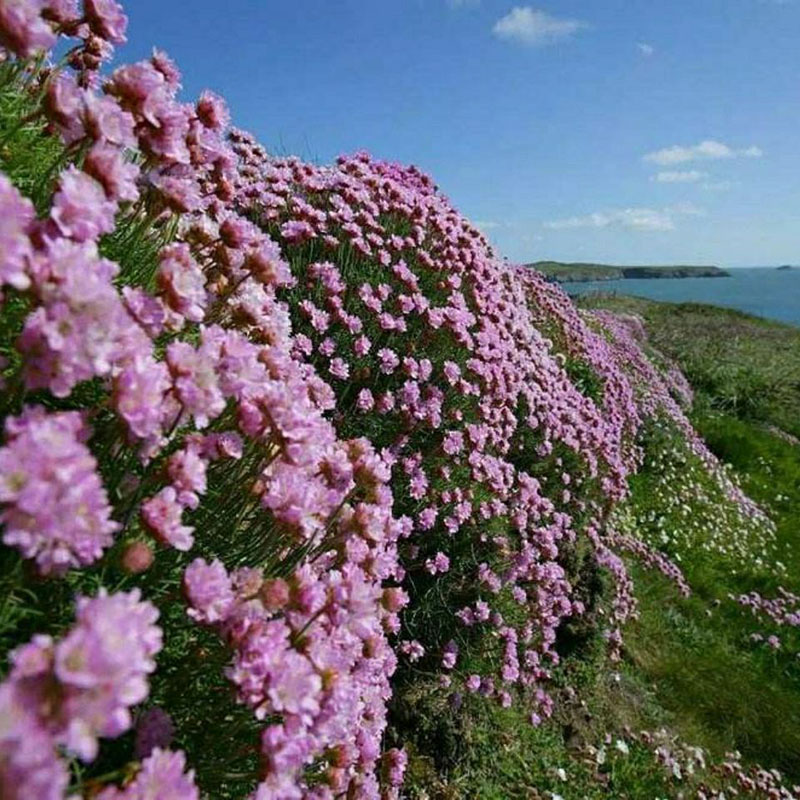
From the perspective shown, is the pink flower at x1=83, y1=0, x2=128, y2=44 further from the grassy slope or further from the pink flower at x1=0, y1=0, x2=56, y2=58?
the grassy slope

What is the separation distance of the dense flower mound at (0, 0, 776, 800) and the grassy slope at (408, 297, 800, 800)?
35 centimetres

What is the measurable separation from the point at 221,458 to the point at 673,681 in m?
6.61

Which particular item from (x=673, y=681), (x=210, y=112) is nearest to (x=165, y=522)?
(x=210, y=112)

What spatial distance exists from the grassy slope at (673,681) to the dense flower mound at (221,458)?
1.14 feet

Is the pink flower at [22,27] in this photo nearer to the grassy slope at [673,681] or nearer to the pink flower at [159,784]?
the pink flower at [159,784]

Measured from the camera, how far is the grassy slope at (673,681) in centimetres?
459

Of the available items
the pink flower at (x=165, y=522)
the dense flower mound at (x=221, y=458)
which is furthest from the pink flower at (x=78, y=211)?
the pink flower at (x=165, y=522)

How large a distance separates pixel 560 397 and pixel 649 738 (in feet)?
9.24

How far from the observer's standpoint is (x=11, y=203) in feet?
3.96

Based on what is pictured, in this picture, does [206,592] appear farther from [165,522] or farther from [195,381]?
[195,381]

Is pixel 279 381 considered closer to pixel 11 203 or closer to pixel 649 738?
pixel 11 203

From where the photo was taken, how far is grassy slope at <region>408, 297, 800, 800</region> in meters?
4.59

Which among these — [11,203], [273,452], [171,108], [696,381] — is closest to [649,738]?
[273,452]

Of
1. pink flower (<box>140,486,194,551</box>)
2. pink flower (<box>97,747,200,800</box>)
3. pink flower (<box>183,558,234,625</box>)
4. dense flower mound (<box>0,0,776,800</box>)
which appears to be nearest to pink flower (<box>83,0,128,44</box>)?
dense flower mound (<box>0,0,776,800</box>)
